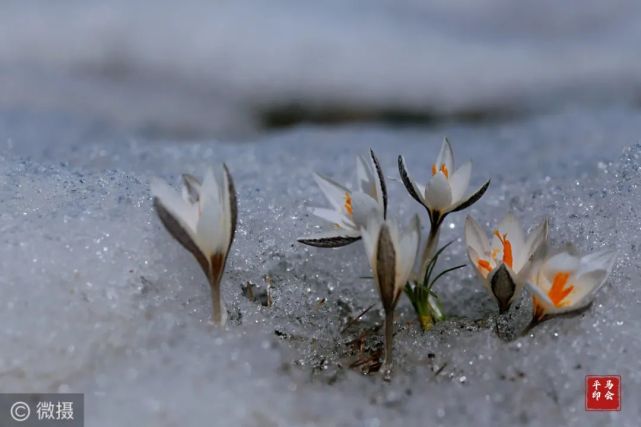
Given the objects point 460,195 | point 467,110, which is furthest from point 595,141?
point 460,195

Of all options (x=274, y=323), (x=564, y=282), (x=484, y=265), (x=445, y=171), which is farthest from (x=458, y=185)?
(x=274, y=323)

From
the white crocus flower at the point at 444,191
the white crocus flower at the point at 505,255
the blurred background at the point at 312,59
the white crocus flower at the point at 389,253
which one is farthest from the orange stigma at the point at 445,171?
the blurred background at the point at 312,59

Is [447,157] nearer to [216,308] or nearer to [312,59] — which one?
[216,308]

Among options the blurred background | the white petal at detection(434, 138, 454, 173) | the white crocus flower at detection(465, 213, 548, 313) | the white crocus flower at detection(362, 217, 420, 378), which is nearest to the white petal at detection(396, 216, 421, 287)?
the white crocus flower at detection(362, 217, 420, 378)

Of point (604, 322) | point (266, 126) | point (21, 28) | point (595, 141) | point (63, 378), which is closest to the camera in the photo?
point (63, 378)

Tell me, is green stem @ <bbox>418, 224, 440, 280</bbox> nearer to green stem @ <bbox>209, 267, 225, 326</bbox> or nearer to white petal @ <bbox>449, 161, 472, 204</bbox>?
white petal @ <bbox>449, 161, 472, 204</bbox>

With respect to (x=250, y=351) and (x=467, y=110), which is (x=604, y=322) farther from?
(x=467, y=110)
